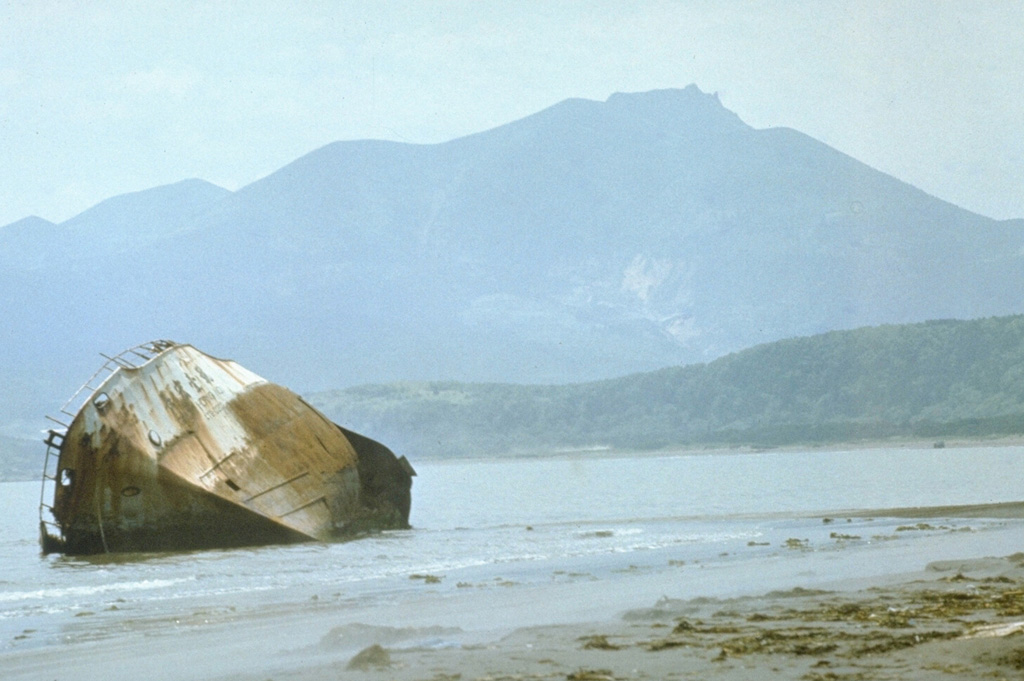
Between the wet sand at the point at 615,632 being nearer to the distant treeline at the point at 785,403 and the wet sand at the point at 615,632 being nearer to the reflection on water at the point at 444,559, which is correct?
the reflection on water at the point at 444,559

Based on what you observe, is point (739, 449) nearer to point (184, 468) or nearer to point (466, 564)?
point (184, 468)

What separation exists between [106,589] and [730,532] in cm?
1316

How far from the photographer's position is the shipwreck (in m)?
27.4

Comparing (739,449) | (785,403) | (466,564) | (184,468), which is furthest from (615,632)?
(785,403)

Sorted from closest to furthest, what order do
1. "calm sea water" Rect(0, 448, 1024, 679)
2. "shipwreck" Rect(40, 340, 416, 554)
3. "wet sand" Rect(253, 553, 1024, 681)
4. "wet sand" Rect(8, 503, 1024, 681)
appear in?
"wet sand" Rect(253, 553, 1024, 681) < "wet sand" Rect(8, 503, 1024, 681) < "calm sea water" Rect(0, 448, 1024, 679) < "shipwreck" Rect(40, 340, 416, 554)

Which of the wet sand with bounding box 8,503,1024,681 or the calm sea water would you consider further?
the calm sea water

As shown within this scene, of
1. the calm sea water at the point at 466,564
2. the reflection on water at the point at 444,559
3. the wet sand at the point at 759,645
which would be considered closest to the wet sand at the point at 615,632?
the wet sand at the point at 759,645

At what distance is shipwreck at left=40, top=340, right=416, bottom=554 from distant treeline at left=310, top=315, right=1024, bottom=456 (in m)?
118

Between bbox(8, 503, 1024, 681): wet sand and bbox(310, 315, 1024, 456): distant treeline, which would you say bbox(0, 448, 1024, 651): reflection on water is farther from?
bbox(310, 315, 1024, 456): distant treeline

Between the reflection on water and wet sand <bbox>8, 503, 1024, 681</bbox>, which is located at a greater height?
the reflection on water

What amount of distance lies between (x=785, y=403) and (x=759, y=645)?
166m

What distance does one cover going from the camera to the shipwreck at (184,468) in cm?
2739

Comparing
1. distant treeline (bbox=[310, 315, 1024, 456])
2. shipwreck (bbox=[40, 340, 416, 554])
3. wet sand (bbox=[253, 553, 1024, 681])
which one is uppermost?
distant treeline (bbox=[310, 315, 1024, 456])

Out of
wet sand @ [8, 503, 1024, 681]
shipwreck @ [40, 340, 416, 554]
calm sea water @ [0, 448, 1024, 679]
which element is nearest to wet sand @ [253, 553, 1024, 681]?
wet sand @ [8, 503, 1024, 681]
